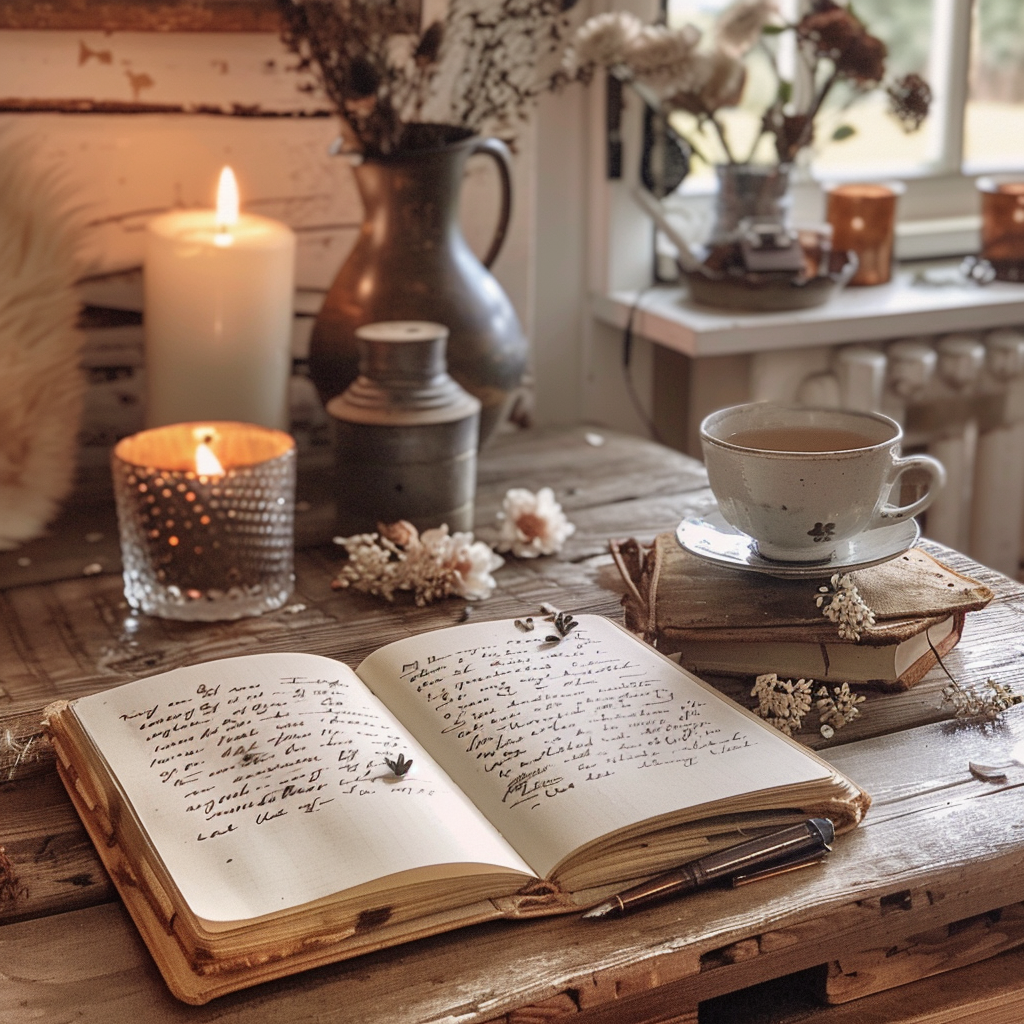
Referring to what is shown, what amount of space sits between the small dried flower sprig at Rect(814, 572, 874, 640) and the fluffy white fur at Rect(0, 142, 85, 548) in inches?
25.5

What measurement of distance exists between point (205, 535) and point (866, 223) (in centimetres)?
99

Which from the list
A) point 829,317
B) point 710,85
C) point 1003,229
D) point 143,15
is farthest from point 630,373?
point 143,15

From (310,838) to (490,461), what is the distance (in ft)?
2.27

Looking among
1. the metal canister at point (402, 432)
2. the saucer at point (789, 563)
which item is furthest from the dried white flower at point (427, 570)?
the saucer at point (789, 563)

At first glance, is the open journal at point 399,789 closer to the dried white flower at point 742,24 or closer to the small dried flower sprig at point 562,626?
the small dried flower sprig at point 562,626

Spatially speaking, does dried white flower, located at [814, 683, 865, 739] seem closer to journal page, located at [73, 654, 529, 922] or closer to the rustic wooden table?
the rustic wooden table

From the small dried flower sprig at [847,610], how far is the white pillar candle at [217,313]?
54 cm

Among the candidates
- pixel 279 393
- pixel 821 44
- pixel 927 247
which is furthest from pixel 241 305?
pixel 927 247

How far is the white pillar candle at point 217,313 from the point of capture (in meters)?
1.04

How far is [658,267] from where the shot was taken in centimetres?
156

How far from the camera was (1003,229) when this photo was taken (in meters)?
1.56

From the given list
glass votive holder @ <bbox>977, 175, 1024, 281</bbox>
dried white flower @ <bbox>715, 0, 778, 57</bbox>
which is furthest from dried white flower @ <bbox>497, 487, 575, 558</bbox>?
glass votive holder @ <bbox>977, 175, 1024, 281</bbox>

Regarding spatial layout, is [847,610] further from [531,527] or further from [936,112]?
[936,112]

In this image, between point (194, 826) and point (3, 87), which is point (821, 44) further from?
point (194, 826)
